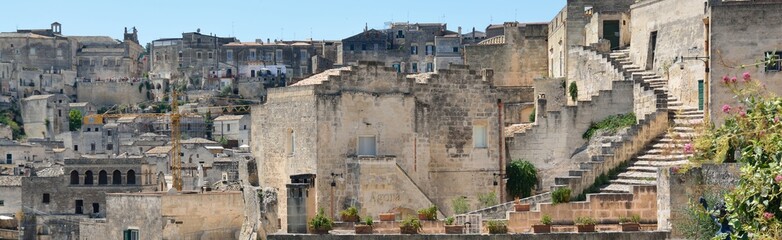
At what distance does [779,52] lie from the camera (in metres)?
27.0

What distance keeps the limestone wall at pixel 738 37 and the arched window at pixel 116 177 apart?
41264 mm

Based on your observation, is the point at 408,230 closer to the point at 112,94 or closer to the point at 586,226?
the point at 586,226

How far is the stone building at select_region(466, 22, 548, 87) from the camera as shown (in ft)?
140

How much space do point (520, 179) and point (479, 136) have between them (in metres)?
1.41

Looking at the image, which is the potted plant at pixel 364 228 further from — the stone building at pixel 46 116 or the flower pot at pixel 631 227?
the stone building at pixel 46 116

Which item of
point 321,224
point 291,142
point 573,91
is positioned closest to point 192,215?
point 291,142

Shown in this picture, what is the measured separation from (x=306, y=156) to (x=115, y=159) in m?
36.2

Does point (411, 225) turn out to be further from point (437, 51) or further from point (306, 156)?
point (437, 51)

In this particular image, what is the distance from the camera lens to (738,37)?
88.0 ft

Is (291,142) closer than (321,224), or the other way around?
(321,224)

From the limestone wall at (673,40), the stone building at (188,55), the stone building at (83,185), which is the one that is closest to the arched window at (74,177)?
the stone building at (83,185)

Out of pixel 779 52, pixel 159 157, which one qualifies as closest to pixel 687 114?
pixel 779 52

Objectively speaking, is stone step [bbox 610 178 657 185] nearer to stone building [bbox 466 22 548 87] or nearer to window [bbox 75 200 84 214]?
stone building [bbox 466 22 548 87]

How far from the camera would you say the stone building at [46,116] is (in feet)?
389
